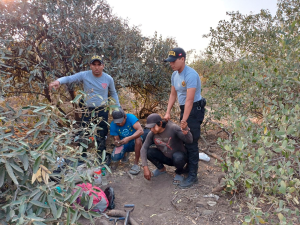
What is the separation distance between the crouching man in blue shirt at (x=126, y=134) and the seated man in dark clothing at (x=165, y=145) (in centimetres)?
35

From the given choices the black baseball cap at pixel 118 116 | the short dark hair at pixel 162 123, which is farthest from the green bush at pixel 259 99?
the black baseball cap at pixel 118 116

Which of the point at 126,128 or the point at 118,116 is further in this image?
the point at 126,128

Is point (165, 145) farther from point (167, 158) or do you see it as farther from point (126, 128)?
point (126, 128)

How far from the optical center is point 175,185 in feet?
11.5

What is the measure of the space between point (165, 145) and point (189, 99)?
88cm

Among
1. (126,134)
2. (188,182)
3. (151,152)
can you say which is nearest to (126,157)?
(126,134)

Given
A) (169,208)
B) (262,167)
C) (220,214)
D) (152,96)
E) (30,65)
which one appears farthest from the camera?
(152,96)

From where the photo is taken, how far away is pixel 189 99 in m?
3.11

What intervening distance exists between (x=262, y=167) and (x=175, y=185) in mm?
1843

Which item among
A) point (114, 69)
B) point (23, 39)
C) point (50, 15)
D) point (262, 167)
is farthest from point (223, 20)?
point (262, 167)

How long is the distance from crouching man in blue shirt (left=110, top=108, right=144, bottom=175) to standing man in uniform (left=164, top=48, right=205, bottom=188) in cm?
92

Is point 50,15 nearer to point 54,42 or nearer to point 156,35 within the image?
point 54,42

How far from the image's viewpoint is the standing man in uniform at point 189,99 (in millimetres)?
3119

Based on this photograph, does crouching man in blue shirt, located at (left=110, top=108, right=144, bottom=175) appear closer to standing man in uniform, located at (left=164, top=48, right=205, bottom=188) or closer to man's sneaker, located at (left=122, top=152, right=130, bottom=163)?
man's sneaker, located at (left=122, top=152, right=130, bottom=163)
